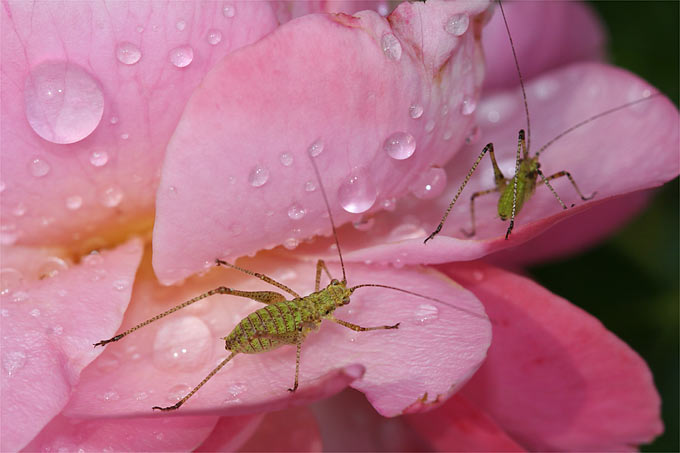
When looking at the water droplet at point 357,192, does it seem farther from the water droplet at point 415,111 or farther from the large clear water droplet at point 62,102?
the large clear water droplet at point 62,102

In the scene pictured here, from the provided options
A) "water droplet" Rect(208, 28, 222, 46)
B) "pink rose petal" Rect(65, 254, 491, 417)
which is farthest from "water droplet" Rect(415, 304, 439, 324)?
"water droplet" Rect(208, 28, 222, 46)

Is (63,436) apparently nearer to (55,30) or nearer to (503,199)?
(55,30)

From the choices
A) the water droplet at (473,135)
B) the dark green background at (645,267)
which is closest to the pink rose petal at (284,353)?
the water droplet at (473,135)

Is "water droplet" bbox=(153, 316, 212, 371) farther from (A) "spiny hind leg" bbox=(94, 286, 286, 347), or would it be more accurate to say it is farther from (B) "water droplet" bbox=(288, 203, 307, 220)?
(B) "water droplet" bbox=(288, 203, 307, 220)

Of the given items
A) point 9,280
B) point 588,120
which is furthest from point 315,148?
point 588,120

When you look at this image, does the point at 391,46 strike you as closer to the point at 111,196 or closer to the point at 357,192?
the point at 357,192

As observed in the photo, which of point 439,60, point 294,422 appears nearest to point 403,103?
point 439,60
